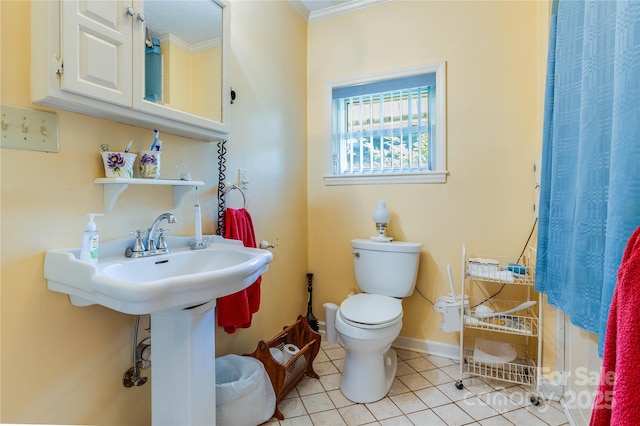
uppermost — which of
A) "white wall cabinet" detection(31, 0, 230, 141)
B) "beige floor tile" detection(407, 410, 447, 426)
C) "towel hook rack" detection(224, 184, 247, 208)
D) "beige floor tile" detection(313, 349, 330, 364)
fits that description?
"white wall cabinet" detection(31, 0, 230, 141)

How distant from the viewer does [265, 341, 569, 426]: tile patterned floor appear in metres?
1.38

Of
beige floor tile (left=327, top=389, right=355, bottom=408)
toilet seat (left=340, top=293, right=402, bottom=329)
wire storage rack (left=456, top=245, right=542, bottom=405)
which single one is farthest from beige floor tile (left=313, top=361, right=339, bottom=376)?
wire storage rack (left=456, top=245, right=542, bottom=405)

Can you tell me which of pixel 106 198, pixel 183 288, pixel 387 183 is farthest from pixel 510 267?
pixel 106 198

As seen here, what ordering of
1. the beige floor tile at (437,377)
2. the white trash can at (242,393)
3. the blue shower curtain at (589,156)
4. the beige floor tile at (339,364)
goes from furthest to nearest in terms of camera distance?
1. the beige floor tile at (339,364)
2. the beige floor tile at (437,377)
3. the white trash can at (242,393)
4. the blue shower curtain at (589,156)

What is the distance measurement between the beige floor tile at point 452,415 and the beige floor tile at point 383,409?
0.64ft

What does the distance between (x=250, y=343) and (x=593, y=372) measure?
1584 millimetres

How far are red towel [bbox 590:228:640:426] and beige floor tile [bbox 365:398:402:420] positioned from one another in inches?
38.4

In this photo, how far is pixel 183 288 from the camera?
767mm

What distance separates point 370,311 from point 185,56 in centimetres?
151

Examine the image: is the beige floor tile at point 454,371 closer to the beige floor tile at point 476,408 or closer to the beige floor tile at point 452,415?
the beige floor tile at point 476,408

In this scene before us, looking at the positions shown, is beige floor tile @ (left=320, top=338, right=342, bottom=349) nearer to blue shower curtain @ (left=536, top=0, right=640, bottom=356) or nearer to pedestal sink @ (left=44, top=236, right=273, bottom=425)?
pedestal sink @ (left=44, top=236, right=273, bottom=425)

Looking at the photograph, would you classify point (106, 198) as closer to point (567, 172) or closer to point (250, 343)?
point (250, 343)

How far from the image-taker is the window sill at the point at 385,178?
77.9 inches

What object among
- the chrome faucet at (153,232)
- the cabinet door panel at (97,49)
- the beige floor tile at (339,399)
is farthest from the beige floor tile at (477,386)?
the cabinet door panel at (97,49)
